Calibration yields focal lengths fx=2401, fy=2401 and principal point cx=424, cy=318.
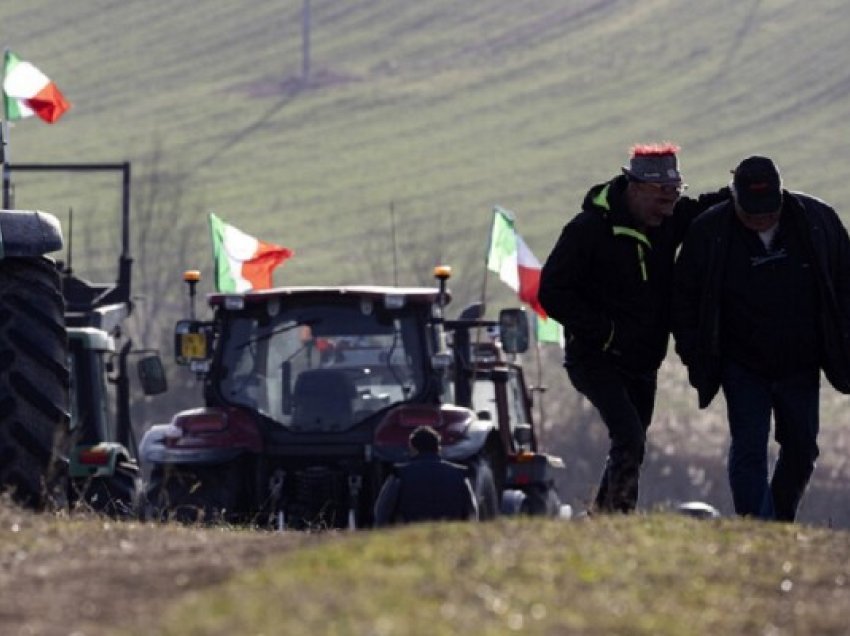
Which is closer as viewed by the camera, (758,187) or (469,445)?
(758,187)

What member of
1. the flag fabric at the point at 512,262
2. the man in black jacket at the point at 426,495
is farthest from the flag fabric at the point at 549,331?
the man in black jacket at the point at 426,495

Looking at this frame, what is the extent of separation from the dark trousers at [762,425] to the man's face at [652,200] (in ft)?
2.46

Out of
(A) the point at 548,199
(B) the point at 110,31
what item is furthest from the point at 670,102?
(B) the point at 110,31

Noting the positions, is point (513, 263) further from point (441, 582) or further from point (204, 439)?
point (441, 582)

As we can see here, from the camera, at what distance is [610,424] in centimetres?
1007

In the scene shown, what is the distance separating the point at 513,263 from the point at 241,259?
282cm

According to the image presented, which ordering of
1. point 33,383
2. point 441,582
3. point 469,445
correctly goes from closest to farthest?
point 441,582
point 33,383
point 469,445

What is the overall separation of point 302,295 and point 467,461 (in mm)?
1750

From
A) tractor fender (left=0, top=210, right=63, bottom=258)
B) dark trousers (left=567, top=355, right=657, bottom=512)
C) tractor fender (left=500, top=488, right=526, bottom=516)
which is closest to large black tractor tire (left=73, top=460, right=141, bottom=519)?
tractor fender (left=500, top=488, right=526, bottom=516)

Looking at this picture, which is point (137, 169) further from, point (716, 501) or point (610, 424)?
point (610, 424)

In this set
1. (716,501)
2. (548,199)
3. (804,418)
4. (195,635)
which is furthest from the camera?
(548,199)

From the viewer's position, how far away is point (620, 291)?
33.3 ft

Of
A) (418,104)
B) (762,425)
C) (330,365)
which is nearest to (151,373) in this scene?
(330,365)

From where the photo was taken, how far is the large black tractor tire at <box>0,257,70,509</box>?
33.1 ft
